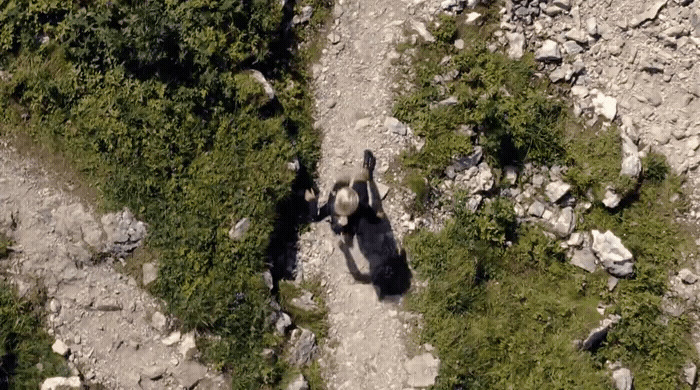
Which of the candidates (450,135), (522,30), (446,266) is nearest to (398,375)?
(446,266)

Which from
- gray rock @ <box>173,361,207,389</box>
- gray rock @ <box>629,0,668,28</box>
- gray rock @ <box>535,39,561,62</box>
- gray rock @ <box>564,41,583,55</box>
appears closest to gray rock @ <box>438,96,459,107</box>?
gray rock @ <box>535,39,561,62</box>

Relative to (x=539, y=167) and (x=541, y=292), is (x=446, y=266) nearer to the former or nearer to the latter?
(x=541, y=292)

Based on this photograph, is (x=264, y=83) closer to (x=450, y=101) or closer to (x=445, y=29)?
(x=450, y=101)

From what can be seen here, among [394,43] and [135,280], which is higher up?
[394,43]

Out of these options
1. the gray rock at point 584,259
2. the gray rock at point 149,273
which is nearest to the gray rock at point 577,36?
the gray rock at point 584,259

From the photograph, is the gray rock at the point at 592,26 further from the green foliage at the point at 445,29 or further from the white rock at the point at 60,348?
the white rock at the point at 60,348

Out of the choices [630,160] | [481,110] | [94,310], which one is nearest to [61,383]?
[94,310]
